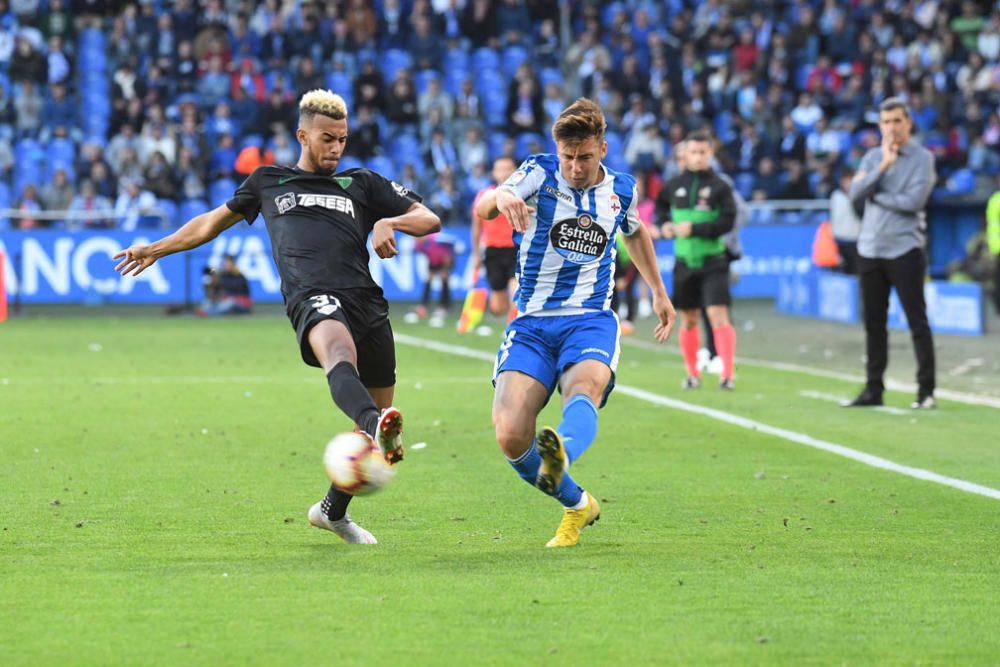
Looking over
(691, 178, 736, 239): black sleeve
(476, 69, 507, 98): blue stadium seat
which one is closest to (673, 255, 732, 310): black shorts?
(691, 178, 736, 239): black sleeve

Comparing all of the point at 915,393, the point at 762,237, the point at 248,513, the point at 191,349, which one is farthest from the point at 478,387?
the point at 762,237

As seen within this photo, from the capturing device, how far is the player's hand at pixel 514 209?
7.02m

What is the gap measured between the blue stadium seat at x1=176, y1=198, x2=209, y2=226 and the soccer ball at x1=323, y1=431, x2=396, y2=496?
2265cm

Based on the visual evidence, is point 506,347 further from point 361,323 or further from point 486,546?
point 486,546

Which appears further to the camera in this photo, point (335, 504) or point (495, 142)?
point (495, 142)

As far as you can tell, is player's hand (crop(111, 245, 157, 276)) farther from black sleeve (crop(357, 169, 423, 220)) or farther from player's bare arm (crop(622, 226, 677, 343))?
player's bare arm (crop(622, 226, 677, 343))

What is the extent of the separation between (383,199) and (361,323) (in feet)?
2.01

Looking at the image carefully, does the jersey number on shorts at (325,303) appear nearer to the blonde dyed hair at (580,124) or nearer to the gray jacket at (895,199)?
the blonde dyed hair at (580,124)

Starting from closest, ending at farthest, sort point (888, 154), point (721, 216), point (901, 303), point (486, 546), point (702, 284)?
1. point (486, 546)
2. point (888, 154)
3. point (901, 303)
4. point (721, 216)
5. point (702, 284)

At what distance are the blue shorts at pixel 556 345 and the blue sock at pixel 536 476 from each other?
1.05ft

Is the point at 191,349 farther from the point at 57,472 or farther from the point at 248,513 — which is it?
the point at 248,513

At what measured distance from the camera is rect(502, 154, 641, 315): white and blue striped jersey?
24.8ft

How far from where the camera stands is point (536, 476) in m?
7.27

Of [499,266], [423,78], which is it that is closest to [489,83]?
[423,78]
